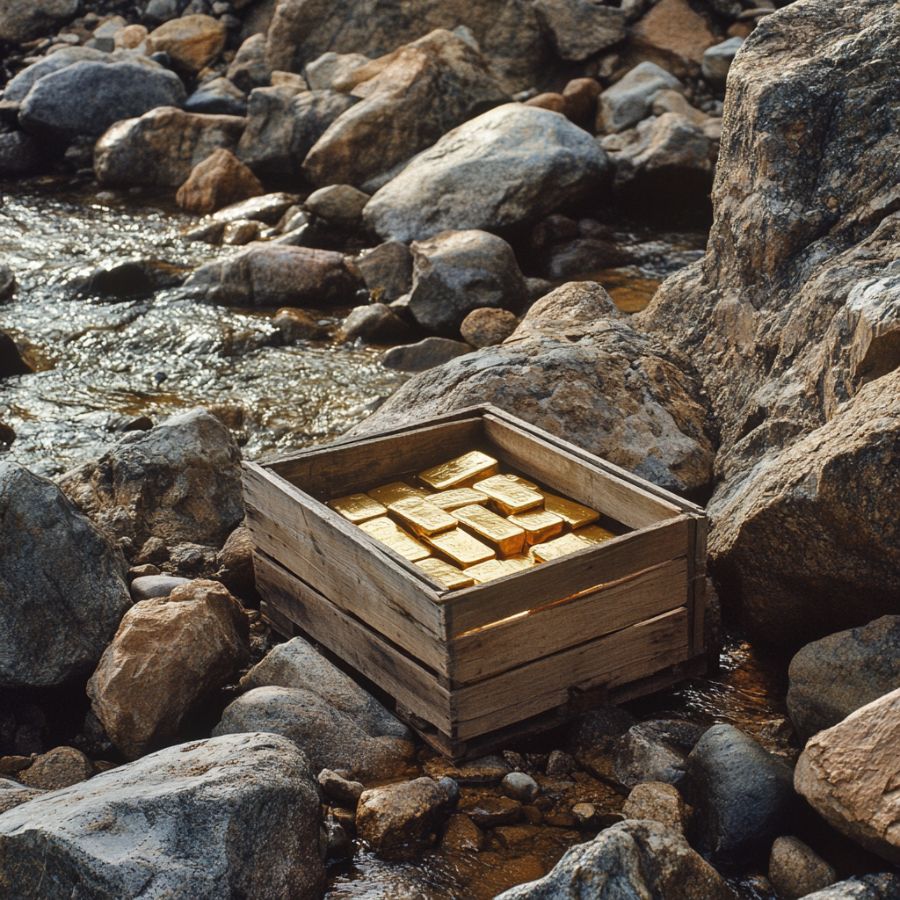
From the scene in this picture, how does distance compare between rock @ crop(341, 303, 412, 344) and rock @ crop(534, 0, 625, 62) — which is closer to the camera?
rock @ crop(341, 303, 412, 344)

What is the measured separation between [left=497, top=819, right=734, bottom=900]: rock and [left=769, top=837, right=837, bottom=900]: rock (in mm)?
303

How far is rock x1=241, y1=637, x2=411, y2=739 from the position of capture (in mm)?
5145

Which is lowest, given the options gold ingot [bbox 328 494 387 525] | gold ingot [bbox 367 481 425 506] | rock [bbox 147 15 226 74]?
gold ingot [bbox 367 481 425 506]

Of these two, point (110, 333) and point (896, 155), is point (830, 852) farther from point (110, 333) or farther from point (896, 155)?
point (110, 333)

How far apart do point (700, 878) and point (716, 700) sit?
1620 mm

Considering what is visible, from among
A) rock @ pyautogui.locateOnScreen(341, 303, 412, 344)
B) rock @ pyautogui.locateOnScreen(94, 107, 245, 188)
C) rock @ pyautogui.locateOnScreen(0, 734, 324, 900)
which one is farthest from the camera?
rock @ pyautogui.locateOnScreen(94, 107, 245, 188)

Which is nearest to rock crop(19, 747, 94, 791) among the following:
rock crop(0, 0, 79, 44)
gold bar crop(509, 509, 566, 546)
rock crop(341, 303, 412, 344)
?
gold bar crop(509, 509, 566, 546)

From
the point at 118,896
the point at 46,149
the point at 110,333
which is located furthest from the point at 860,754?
the point at 46,149

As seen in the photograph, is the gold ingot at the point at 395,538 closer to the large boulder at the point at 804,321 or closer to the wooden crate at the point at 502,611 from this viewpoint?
the wooden crate at the point at 502,611

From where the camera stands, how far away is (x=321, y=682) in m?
5.26

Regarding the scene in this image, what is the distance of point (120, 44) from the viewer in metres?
22.1

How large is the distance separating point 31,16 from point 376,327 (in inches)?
645

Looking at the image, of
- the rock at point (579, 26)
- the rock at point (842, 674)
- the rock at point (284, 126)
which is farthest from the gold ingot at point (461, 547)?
the rock at point (579, 26)

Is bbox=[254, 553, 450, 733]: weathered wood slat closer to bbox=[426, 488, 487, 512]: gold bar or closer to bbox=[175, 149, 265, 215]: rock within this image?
bbox=[426, 488, 487, 512]: gold bar
